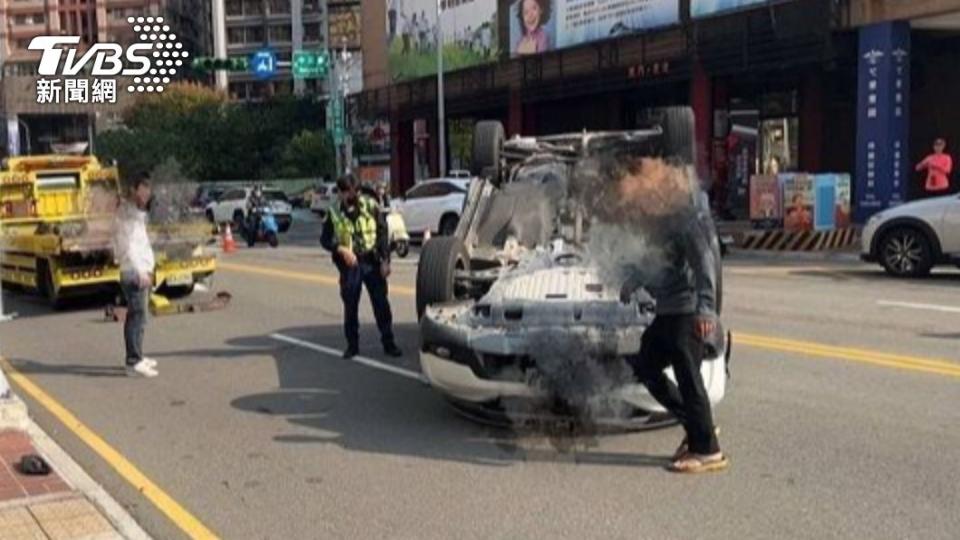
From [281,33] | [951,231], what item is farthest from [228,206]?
[281,33]

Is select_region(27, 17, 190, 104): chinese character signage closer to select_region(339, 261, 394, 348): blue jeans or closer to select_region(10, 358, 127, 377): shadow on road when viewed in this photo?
select_region(10, 358, 127, 377): shadow on road

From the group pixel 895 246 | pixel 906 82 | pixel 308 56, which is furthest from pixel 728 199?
pixel 308 56

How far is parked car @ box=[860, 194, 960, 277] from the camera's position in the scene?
15062 millimetres

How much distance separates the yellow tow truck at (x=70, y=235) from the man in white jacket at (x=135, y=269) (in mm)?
4525

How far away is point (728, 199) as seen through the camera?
29.1 m

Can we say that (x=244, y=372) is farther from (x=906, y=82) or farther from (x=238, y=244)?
(x=238, y=244)

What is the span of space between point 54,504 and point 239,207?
35.6 meters

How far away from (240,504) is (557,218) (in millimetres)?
3487

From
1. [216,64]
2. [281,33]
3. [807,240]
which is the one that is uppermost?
[281,33]

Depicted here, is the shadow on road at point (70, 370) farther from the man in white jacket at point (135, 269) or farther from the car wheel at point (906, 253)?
the car wheel at point (906, 253)

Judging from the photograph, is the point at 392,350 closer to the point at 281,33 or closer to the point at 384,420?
the point at 384,420

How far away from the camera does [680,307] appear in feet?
19.1

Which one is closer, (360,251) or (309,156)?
(360,251)

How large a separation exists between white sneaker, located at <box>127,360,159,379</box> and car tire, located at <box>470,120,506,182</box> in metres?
3.51
